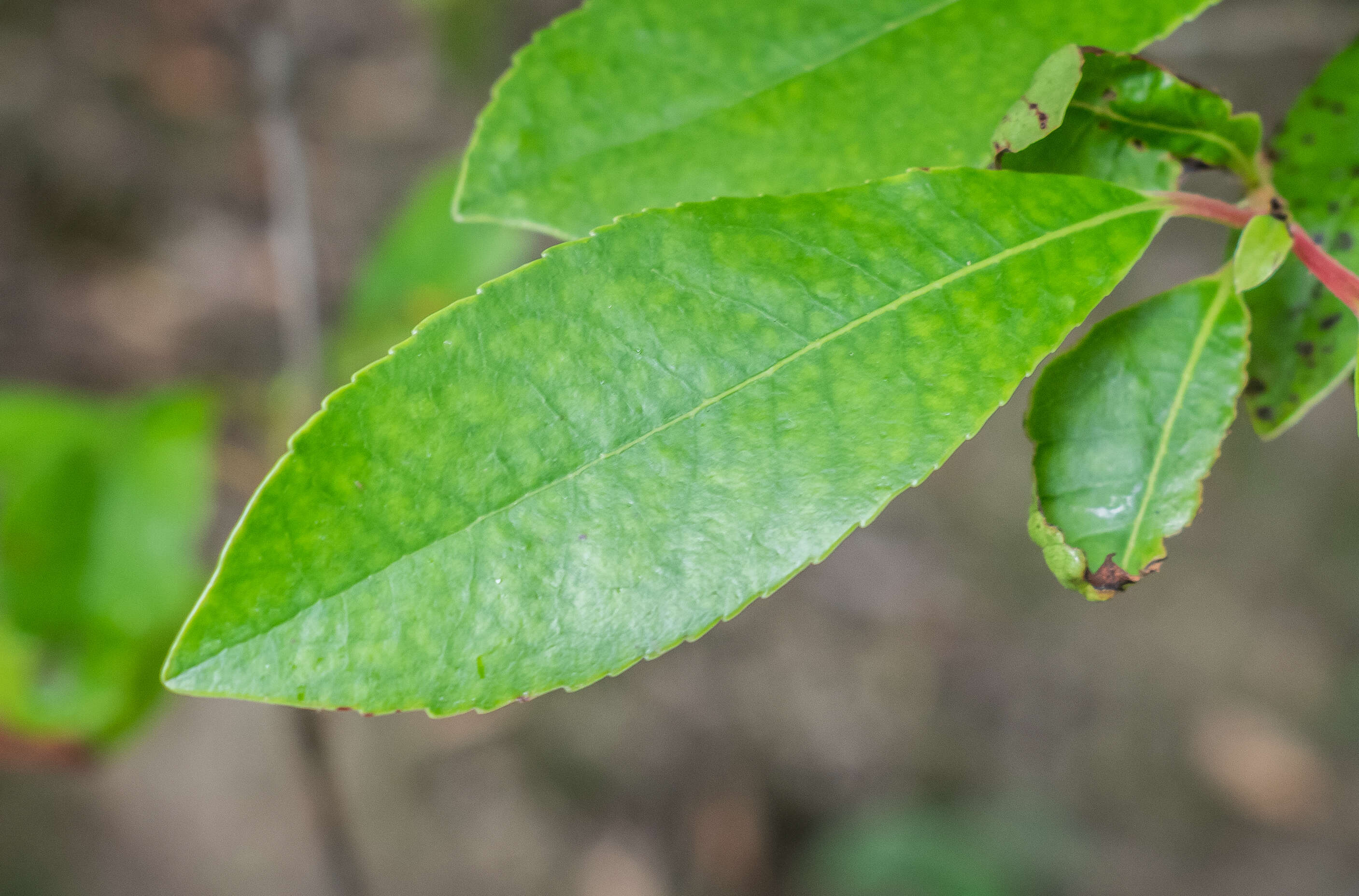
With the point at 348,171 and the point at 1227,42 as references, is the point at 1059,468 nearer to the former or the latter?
the point at 1227,42

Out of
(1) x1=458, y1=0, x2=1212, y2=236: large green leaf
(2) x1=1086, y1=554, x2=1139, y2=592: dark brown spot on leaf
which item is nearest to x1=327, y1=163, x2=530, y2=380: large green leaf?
(1) x1=458, y1=0, x2=1212, y2=236: large green leaf

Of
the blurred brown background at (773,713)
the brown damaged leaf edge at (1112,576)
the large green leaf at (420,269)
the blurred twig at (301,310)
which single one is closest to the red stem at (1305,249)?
the brown damaged leaf edge at (1112,576)

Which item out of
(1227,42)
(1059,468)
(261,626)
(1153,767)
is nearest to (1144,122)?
(1059,468)

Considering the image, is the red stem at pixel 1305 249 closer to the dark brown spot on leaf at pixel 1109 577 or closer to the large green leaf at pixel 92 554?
the dark brown spot on leaf at pixel 1109 577

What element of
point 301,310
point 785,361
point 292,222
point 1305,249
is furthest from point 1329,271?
point 292,222

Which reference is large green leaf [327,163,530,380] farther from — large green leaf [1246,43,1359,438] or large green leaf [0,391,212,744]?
large green leaf [1246,43,1359,438]

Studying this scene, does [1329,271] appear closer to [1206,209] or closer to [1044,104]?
[1206,209]
